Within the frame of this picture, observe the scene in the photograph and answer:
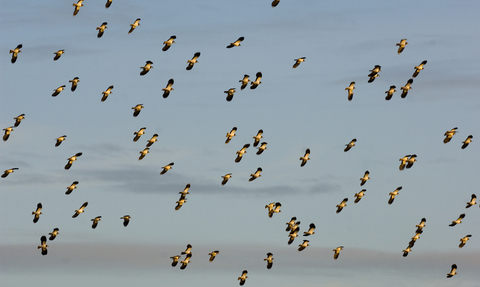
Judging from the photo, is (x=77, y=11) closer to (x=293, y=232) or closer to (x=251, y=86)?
(x=251, y=86)

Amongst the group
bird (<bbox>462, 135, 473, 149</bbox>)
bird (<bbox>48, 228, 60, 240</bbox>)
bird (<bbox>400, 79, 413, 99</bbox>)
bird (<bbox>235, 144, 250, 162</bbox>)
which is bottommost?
bird (<bbox>48, 228, 60, 240</bbox>)

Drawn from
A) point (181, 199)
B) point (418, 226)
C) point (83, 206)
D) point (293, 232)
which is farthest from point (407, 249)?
point (83, 206)

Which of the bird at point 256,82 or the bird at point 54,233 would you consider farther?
the bird at point 54,233

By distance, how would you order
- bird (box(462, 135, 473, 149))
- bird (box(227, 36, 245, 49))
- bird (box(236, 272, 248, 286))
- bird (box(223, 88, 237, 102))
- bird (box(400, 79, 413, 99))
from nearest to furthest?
bird (box(227, 36, 245, 49)), bird (box(223, 88, 237, 102)), bird (box(400, 79, 413, 99)), bird (box(462, 135, 473, 149)), bird (box(236, 272, 248, 286))

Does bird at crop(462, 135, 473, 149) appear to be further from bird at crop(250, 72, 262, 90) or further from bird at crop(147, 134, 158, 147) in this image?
bird at crop(147, 134, 158, 147)

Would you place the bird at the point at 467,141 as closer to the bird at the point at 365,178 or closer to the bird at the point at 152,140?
the bird at the point at 365,178

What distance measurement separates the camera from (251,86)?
142000 millimetres

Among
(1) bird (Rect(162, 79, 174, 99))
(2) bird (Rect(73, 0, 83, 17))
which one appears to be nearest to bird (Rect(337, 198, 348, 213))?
(1) bird (Rect(162, 79, 174, 99))

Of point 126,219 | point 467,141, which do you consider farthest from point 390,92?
point 126,219

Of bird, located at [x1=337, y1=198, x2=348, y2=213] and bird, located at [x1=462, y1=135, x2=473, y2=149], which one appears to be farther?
bird, located at [x1=337, y1=198, x2=348, y2=213]

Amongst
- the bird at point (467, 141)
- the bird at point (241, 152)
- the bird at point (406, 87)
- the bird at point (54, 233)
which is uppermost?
the bird at point (406, 87)

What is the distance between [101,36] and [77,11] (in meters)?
4.02

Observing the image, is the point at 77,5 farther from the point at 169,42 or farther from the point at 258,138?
the point at 258,138

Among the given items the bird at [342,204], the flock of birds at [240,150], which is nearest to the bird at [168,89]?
the flock of birds at [240,150]
